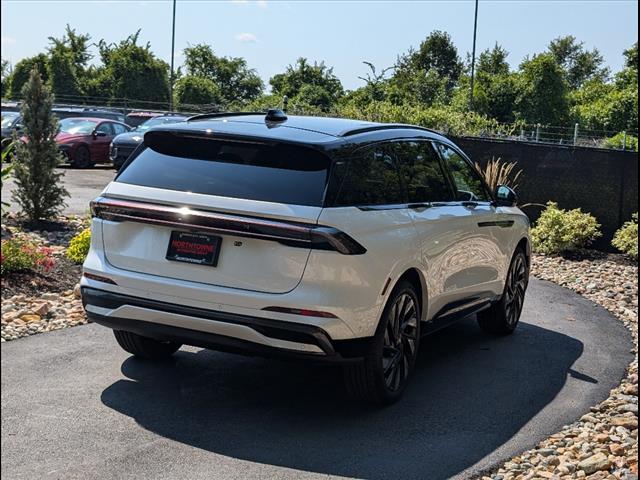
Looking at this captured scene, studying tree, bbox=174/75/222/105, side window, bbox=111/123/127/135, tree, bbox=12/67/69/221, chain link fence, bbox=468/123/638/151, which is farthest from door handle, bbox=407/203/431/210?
tree, bbox=174/75/222/105

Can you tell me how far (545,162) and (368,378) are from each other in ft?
34.4

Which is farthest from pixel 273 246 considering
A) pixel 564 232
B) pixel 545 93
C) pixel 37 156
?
pixel 545 93

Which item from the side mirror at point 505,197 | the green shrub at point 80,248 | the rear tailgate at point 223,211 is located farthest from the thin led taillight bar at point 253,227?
the green shrub at point 80,248

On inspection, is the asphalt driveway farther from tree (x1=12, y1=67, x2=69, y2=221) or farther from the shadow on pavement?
tree (x1=12, y1=67, x2=69, y2=221)

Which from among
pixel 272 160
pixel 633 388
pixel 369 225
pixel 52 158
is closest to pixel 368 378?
pixel 369 225

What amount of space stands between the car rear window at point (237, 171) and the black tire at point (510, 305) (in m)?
3.38

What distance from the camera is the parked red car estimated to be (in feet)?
84.2

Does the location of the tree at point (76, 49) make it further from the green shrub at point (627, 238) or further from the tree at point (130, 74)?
the green shrub at point (627, 238)

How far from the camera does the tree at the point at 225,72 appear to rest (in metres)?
86.8

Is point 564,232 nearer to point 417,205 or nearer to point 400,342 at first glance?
point 417,205

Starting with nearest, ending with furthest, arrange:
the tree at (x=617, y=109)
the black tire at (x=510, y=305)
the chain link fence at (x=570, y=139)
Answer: the black tire at (x=510, y=305) → the chain link fence at (x=570, y=139) → the tree at (x=617, y=109)

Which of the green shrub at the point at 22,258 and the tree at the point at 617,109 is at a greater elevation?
the tree at the point at 617,109

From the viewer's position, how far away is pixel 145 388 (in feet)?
19.6

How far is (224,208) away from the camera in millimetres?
5219
